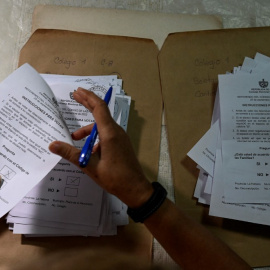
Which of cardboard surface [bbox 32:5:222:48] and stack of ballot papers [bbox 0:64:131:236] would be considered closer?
stack of ballot papers [bbox 0:64:131:236]

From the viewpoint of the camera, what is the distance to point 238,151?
68 centimetres

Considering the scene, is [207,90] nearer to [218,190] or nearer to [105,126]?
[218,190]

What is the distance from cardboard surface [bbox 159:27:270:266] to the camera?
0.66 meters

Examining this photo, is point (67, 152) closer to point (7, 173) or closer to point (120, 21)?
point (7, 173)

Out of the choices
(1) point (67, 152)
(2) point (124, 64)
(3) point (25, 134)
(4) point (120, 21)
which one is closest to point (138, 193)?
(1) point (67, 152)

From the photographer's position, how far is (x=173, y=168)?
697 mm

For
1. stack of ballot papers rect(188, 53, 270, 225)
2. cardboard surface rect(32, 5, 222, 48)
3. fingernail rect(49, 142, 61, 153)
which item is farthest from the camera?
cardboard surface rect(32, 5, 222, 48)

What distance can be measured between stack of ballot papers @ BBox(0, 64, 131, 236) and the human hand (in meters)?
0.09

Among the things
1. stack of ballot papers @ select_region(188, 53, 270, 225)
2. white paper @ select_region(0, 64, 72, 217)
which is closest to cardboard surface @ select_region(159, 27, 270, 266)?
stack of ballot papers @ select_region(188, 53, 270, 225)

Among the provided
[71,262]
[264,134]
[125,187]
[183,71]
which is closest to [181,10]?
[183,71]

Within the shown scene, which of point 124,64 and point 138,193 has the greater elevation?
point 124,64

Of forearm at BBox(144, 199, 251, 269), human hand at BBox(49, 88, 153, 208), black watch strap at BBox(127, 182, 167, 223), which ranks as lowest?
forearm at BBox(144, 199, 251, 269)

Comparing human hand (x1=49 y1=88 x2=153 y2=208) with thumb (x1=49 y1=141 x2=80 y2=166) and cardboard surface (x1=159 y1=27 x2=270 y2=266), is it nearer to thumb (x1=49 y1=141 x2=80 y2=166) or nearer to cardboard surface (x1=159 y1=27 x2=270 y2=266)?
thumb (x1=49 y1=141 x2=80 y2=166)

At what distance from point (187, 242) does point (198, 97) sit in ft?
1.19
